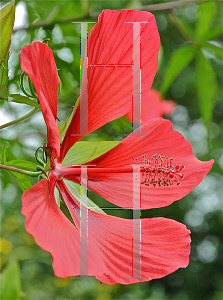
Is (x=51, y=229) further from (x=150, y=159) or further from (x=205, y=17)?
(x=205, y=17)

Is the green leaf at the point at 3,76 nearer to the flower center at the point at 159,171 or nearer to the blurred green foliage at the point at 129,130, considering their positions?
the blurred green foliage at the point at 129,130

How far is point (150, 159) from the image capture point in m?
0.38

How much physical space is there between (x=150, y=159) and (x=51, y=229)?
158 millimetres

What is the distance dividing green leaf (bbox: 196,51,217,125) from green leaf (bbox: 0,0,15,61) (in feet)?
1.62

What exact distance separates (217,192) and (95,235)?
2.91 m

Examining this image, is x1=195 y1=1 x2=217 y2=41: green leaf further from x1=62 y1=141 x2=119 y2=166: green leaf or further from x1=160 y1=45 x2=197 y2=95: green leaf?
x1=62 y1=141 x2=119 y2=166: green leaf

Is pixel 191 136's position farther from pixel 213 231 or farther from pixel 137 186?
pixel 137 186

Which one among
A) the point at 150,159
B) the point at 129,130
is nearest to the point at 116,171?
the point at 150,159

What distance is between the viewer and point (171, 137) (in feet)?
1.23

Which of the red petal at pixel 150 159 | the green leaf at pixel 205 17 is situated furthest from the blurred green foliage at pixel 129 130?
the red petal at pixel 150 159

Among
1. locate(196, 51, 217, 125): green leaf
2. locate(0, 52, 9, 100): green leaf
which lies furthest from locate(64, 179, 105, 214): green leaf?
locate(196, 51, 217, 125): green leaf

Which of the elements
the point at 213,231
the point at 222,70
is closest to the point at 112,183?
the point at 222,70

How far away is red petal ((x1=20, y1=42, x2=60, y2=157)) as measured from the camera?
264 mm

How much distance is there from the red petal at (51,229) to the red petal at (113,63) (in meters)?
0.08
